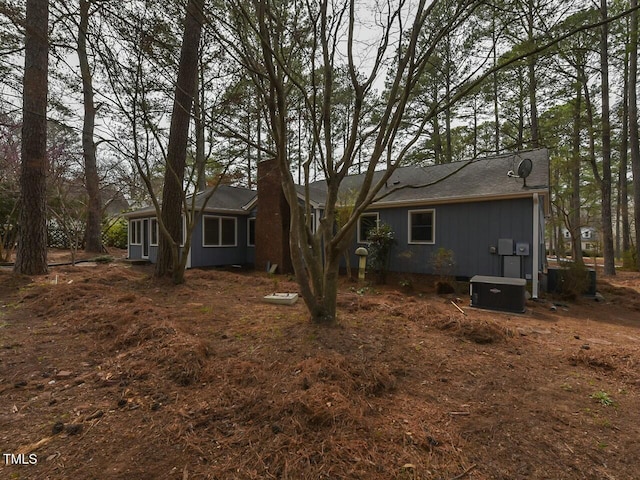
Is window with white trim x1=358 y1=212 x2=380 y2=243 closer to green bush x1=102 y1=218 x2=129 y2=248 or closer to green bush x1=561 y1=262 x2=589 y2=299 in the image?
green bush x1=561 y1=262 x2=589 y2=299

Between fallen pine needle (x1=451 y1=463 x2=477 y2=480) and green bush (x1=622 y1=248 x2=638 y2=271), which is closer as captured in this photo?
fallen pine needle (x1=451 y1=463 x2=477 y2=480)

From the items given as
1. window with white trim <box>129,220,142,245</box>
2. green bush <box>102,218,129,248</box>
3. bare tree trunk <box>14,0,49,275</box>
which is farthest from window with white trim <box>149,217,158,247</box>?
green bush <box>102,218,129,248</box>

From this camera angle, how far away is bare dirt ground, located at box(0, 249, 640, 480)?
1.59 metres

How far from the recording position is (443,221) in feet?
27.9

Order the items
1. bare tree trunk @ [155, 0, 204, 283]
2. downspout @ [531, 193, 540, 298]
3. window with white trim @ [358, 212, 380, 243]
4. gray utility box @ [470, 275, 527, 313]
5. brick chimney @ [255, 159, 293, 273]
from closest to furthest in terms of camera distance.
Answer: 1. gray utility box @ [470, 275, 527, 313]
2. downspout @ [531, 193, 540, 298]
3. bare tree trunk @ [155, 0, 204, 283]
4. window with white trim @ [358, 212, 380, 243]
5. brick chimney @ [255, 159, 293, 273]

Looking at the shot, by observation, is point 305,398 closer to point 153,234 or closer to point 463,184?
point 463,184

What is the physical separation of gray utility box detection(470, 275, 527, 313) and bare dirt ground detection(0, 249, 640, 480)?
1482 millimetres

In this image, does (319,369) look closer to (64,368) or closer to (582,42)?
(64,368)

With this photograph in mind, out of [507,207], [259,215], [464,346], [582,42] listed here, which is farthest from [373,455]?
[582,42]

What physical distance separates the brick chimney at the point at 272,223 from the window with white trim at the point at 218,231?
1539 millimetres

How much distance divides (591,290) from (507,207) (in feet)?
9.49

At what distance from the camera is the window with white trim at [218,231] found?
36.3 feet

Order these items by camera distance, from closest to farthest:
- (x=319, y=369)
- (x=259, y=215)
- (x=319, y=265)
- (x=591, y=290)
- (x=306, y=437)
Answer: (x=306, y=437), (x=319, y=369), (x=319, y=265), (x=591, y=290), (x=259, y=215)

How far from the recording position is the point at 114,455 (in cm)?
158
